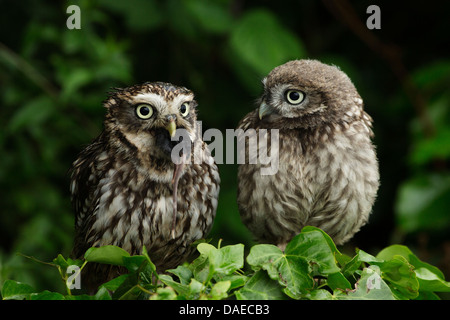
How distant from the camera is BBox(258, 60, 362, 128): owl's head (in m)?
1.70

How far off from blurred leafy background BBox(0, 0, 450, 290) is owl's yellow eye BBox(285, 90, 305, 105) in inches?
43.0

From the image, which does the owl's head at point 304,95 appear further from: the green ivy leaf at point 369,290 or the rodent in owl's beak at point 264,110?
the green ivy leaf at point 369,290

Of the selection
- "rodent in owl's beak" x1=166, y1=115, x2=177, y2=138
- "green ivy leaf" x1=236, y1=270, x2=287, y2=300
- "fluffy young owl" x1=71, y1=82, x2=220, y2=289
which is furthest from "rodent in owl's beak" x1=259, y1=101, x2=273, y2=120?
"green ivy leaf" x1=236, y1=270, x2=287, y2=300

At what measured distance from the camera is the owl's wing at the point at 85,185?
1750mm

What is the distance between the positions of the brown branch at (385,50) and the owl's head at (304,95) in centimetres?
161

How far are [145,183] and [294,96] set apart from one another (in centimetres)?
48

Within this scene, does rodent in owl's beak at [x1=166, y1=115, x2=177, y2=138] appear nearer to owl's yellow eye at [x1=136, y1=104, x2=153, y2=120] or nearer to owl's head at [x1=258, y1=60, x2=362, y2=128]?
owl's yellow eye at [x1=136, y1=104, x2=153, y2=120]

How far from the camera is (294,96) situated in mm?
1709

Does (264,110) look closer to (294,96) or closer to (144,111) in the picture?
(294,96)

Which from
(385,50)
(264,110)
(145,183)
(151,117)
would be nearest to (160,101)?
(151,117)

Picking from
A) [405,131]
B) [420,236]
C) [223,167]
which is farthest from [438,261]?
[223,167]

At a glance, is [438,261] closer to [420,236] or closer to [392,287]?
[420,236]

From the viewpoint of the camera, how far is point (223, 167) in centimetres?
320

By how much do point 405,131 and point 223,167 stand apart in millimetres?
1323
